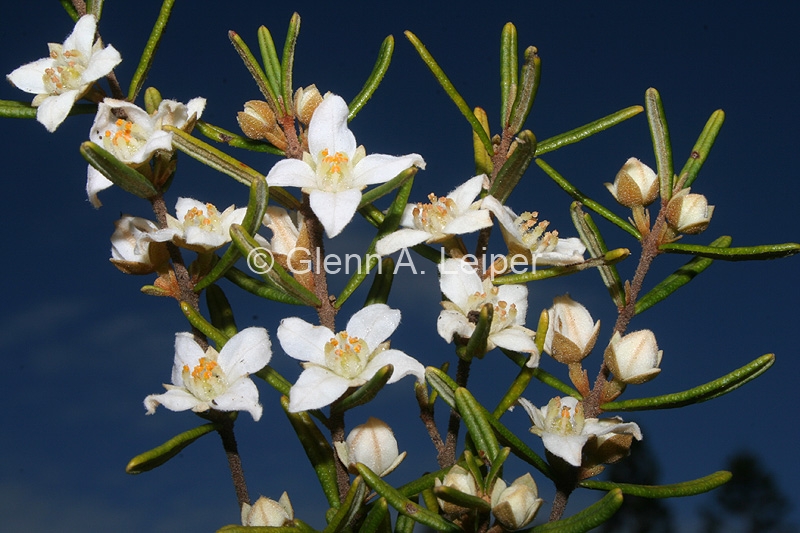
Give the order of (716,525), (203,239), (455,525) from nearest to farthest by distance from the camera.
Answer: (455,525) → (203,239) → (716,525)

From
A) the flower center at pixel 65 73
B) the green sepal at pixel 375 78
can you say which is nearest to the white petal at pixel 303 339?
the green sepal at pixel 375 78

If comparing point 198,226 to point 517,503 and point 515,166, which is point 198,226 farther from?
point 517,503

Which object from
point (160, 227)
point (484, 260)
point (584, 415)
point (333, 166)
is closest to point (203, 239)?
point (160, 227)

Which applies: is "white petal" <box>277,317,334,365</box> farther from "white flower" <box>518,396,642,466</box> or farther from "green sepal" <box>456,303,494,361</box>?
"white flower" <box>518,396,642,466</box>

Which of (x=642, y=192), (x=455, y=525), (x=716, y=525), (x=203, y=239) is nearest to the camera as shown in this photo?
(x=455, y=525)

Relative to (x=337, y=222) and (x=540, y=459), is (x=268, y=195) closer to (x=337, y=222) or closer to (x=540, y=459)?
(x=337, y=222)

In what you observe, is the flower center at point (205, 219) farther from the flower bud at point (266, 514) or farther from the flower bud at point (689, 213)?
the flower bud at point (689, 213)

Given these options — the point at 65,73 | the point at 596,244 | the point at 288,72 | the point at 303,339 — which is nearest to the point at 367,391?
the point at 303,339
